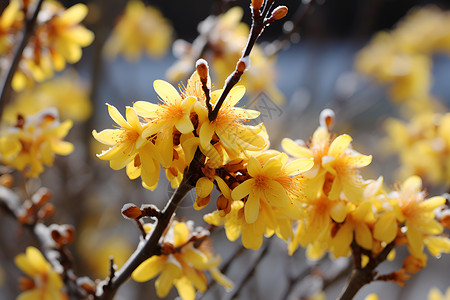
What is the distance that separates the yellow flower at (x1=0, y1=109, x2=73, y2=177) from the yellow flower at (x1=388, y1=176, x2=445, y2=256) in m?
0.75

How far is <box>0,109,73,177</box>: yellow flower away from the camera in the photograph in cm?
98

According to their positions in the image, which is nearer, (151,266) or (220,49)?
(151,266)

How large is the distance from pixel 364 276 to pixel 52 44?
3.38 ft

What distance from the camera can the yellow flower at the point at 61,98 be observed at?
7.00 ft

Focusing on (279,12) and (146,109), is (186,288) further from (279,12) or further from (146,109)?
(279,12)

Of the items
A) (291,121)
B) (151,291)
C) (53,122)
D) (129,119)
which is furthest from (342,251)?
(151,291)

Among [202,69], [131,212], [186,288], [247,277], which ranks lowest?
[247,277]

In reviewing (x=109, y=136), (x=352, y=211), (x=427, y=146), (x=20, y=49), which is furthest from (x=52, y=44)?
(x=427, y=146)

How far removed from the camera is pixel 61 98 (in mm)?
2387

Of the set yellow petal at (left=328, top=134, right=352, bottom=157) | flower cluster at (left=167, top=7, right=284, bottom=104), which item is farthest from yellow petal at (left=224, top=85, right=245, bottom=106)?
flower cluster at (left=167, top=7, right=284, bottom=104)

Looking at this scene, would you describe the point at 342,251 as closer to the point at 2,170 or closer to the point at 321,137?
the point at 321,137

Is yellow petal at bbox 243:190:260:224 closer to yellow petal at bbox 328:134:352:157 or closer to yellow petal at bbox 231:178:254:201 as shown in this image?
yellow petal at bbox 231:178:254:201

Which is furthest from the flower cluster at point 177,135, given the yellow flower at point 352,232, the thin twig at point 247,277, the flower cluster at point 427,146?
the flower cluster at point 427,146

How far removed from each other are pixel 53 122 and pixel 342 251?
0.74 meters
